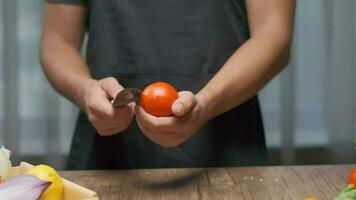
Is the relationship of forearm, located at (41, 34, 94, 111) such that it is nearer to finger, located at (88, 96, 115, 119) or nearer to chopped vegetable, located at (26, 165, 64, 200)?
finger, located at (88, 96, 115, 119)

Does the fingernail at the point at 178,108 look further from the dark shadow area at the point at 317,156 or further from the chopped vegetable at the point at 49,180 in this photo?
the dark shadow area at the point at 317,156

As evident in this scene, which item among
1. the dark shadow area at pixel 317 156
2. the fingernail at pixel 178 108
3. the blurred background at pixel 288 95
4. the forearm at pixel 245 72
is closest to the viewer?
the fingernail at pixel 178 108

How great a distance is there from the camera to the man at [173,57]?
3.73ft

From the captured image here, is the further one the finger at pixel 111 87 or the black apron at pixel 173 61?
the black apron at pixel 173 61

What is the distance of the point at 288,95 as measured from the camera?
1.89 metres

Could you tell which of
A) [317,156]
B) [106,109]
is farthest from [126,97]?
[317,156]

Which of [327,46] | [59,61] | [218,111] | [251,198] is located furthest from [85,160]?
[327,46]

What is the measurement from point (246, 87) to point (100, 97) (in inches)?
10.1

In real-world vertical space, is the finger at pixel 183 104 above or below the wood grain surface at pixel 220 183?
above

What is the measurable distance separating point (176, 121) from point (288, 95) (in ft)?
3.31

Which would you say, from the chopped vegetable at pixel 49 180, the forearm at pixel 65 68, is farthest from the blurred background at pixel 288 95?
the chopped vegetable at pixel 49 180

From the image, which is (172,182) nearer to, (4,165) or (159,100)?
(159,100)

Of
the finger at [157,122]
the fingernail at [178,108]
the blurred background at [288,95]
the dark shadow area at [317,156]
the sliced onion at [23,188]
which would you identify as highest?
the fingernail at [178,108]

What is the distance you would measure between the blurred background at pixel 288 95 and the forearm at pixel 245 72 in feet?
2.47
